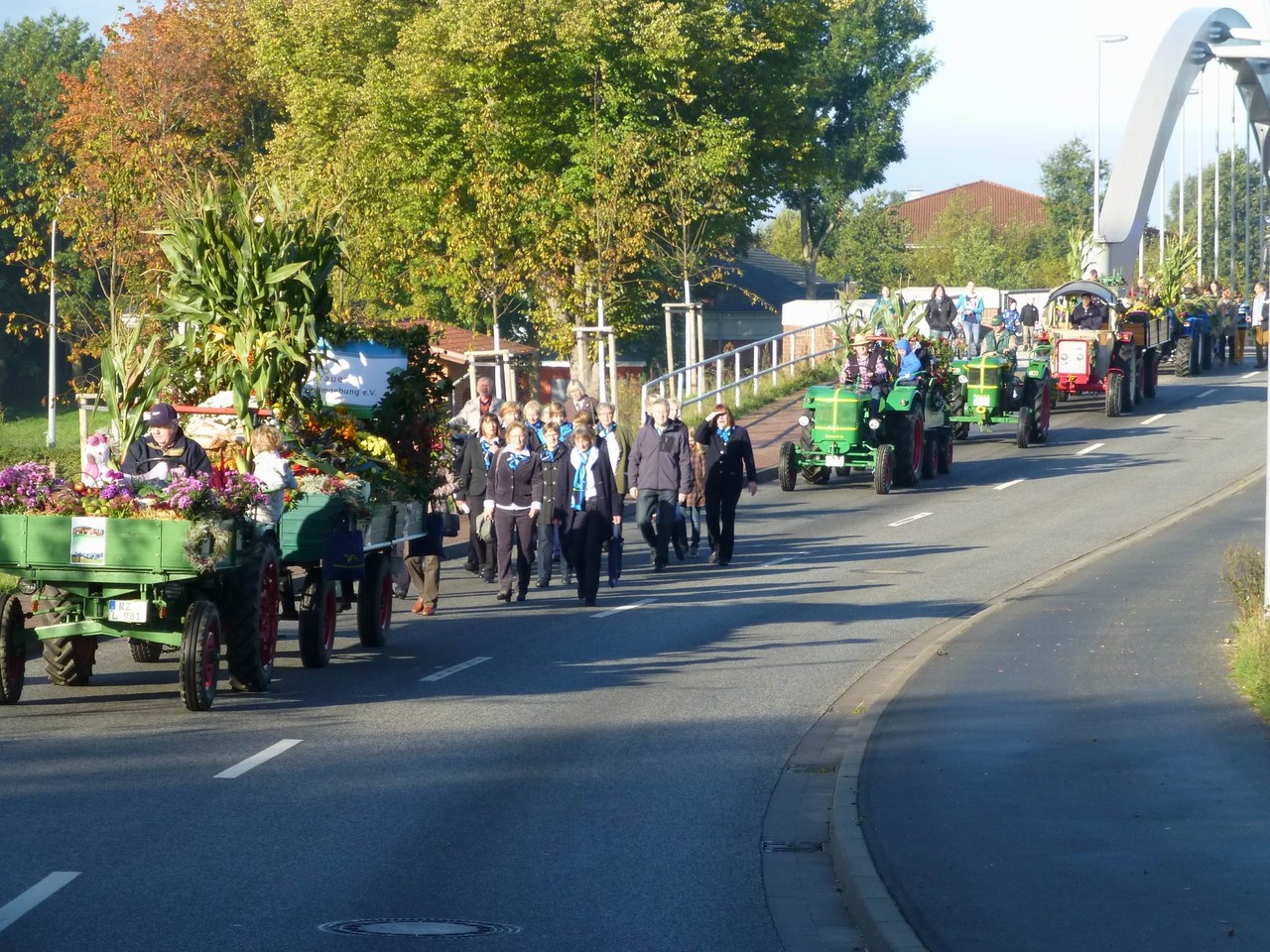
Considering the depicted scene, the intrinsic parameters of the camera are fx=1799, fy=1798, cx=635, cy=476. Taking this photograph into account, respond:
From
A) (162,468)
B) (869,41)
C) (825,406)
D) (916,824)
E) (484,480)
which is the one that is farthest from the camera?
(869,41)

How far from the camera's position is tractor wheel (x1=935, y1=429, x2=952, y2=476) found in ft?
97.0

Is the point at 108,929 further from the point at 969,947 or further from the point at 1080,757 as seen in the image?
the point at 1080,757

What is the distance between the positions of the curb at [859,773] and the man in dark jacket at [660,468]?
12.8 ft

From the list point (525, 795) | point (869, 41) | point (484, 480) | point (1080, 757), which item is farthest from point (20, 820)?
point (869, 41)

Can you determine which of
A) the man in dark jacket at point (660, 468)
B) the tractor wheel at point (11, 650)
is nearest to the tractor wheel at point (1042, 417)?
the man in dark jacket at point (660, 468)

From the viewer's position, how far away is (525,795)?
31.8 feet

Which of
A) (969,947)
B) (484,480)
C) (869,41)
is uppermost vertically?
(869,41)

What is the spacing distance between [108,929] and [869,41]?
69.4 meters

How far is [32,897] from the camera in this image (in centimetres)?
735

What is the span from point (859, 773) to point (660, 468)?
10.2 m

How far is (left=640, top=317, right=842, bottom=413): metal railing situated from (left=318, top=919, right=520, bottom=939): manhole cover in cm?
2217

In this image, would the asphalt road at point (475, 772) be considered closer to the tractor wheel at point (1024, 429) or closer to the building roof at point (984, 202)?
the tractor wheel at point (1024, 429)

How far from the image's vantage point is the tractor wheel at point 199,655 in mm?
11555

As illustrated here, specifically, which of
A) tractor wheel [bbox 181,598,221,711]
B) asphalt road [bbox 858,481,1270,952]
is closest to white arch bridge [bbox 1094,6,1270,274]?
asphalt road [bbox 858,481,1270,952]
